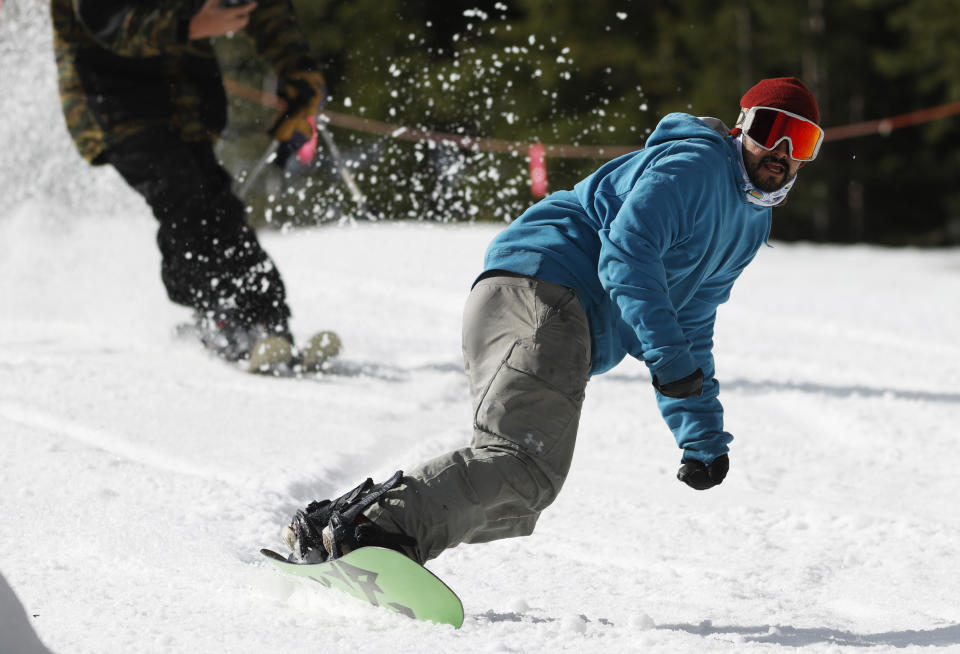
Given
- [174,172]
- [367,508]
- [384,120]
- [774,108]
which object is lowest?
[384,120]

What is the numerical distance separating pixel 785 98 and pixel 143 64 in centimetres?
293

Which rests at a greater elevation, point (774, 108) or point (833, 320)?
point (774, 108)

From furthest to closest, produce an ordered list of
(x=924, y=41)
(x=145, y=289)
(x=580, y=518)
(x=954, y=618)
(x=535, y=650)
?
1. (x=924, y=41)
2. (x=145, y=289)
3. (x=580, y=518)
4. (x=954, y=618)
5. (x=535, y=650)

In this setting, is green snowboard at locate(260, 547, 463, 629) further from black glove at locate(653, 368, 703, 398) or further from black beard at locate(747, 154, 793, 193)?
black beard at locate(747, 154, 793, 193)

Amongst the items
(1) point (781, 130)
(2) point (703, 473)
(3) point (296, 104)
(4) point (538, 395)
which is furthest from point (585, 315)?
(3) point (296, 104)

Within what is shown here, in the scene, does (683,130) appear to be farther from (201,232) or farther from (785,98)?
(201,232)

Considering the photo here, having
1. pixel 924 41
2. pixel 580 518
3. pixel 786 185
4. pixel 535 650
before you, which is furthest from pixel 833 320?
pixel 924 41

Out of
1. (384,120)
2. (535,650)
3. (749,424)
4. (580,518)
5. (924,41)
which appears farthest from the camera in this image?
(384,120)

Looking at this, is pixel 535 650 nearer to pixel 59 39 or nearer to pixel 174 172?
pixel 174 172

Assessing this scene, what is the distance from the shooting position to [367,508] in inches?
75.8

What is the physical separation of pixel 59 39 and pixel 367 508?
3071 mm

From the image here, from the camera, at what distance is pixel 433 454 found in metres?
3.33

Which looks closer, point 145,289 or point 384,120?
point 145,289

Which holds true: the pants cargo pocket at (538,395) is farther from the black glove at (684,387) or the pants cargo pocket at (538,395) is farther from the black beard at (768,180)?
the black beard at (768,180)
